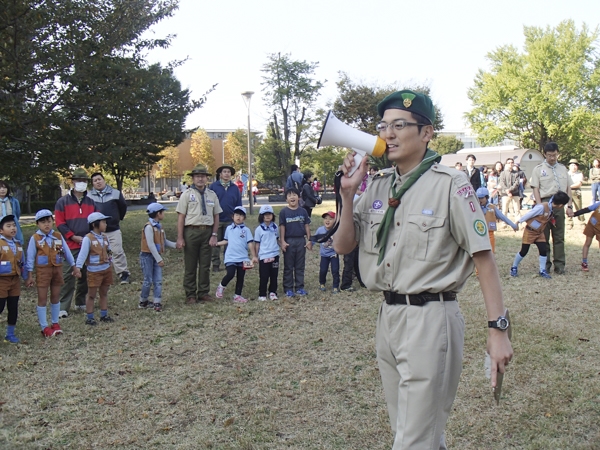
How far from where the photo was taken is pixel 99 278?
7.50 metres

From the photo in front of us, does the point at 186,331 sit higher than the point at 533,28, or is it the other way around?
the point at 533,28

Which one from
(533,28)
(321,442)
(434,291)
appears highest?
(533,28)

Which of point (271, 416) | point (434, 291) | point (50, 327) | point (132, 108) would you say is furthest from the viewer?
point (132, 108)

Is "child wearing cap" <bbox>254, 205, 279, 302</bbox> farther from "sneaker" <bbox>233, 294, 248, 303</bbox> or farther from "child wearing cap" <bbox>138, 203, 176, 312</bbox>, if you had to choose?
"child wearing cap" <bbox>138, 203, 176, 312</bbox>

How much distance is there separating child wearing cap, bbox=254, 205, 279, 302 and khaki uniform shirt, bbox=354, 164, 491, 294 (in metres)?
6.27

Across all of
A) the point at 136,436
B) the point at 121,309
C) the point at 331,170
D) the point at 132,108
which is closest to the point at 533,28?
the point at 331,170

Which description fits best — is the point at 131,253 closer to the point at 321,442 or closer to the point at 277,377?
the point at 277,377

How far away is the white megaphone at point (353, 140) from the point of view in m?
2.77

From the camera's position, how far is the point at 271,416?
4492 mm

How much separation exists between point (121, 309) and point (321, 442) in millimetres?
5160

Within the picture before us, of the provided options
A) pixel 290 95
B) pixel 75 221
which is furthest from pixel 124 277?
pixel 290 95

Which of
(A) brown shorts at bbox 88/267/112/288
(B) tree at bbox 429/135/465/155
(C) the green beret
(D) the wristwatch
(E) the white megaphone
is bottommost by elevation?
Result: (A) brown shorts at bbox 88/267/112/288

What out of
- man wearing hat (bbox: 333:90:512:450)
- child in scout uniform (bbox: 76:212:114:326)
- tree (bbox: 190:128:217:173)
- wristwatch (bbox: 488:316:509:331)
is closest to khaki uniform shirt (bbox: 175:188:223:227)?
child in scout uniform (bbox: 76:212:114:326)

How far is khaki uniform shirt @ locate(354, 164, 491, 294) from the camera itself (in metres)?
2.52
